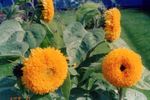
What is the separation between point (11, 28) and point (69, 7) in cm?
801

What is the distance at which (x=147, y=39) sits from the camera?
709 cm

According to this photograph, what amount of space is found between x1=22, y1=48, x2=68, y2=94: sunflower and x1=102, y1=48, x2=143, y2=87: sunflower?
0.13m

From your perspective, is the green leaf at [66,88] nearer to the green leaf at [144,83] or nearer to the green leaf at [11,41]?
the green leaf at [11,41]

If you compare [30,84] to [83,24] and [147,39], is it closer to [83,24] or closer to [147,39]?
[83,24]

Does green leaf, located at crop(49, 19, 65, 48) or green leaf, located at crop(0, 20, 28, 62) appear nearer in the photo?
green leaf, located at crop(0, 20, 28, 62)

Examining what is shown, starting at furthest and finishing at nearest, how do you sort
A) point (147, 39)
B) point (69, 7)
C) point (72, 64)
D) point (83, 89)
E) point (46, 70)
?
point (69, 7)
point (147, 39)
point (83, 89)
point (72, 64)
point (46, 70)

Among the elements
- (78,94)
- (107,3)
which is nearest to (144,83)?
(78,94)

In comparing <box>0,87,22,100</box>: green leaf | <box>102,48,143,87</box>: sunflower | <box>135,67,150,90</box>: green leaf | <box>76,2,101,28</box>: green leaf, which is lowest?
<box>135,67,150,90</box>: green leaf

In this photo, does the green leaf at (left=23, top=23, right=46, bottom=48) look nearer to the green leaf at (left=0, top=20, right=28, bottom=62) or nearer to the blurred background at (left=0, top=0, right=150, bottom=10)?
the green leaf at (left=0, top=20, right=28, bottom=62)

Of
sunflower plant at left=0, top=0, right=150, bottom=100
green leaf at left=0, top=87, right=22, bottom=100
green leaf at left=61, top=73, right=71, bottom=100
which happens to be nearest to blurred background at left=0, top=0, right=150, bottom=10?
sunflower plant at left=0, top=0, right=150, bottom=100

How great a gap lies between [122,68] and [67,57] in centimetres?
23

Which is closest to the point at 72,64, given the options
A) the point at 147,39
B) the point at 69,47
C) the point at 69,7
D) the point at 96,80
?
the point at 69,47

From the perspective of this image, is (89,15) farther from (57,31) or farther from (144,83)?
(144,83)

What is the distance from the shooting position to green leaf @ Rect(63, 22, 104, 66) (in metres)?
1.44
